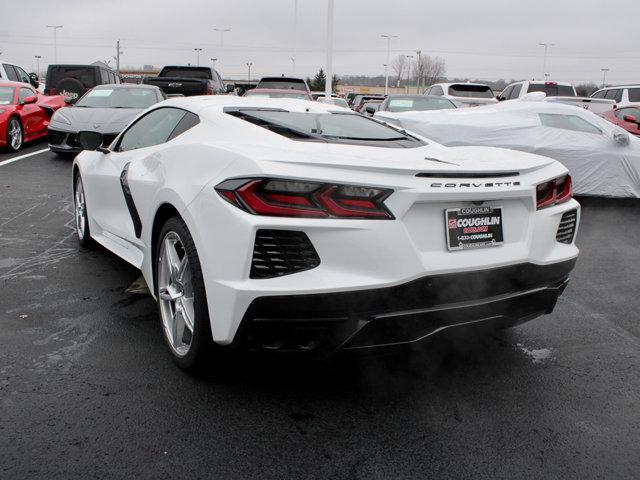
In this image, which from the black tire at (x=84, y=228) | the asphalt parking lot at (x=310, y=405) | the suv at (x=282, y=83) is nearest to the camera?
the asphalt parking lot at (x=310, y=405)

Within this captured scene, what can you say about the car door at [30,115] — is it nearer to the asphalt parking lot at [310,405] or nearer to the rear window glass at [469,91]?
the asphalt parking lot at [310,405]

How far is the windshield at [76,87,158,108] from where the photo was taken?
38.6 ft

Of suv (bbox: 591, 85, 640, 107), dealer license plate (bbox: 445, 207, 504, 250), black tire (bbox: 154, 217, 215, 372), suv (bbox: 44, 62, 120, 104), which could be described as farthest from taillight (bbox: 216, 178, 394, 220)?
suv (bbox: 591, 85, 640, 107)

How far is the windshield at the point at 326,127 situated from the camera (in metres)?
3.38

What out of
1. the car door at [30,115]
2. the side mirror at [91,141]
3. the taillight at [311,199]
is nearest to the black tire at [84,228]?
the side mirror at [91,141]

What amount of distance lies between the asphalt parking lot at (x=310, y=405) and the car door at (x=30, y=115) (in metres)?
9.66

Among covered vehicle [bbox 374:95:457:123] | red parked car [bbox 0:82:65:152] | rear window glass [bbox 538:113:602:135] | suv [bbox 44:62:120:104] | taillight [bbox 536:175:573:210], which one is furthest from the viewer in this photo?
suv [bbox 44:62:120:104]

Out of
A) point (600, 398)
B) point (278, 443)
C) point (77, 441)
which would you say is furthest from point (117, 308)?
point (600, 398)

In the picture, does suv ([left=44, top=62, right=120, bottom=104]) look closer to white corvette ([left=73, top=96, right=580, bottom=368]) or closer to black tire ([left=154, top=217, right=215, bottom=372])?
white corvette ([left=73, top=96, right=580, bottom=368])

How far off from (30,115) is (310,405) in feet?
39.6

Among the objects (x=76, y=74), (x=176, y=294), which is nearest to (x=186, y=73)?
(x=76, y=74)

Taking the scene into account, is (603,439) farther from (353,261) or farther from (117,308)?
(117,308)

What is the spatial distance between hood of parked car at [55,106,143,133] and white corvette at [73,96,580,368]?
7.86 meters

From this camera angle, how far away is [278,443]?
260 cm
